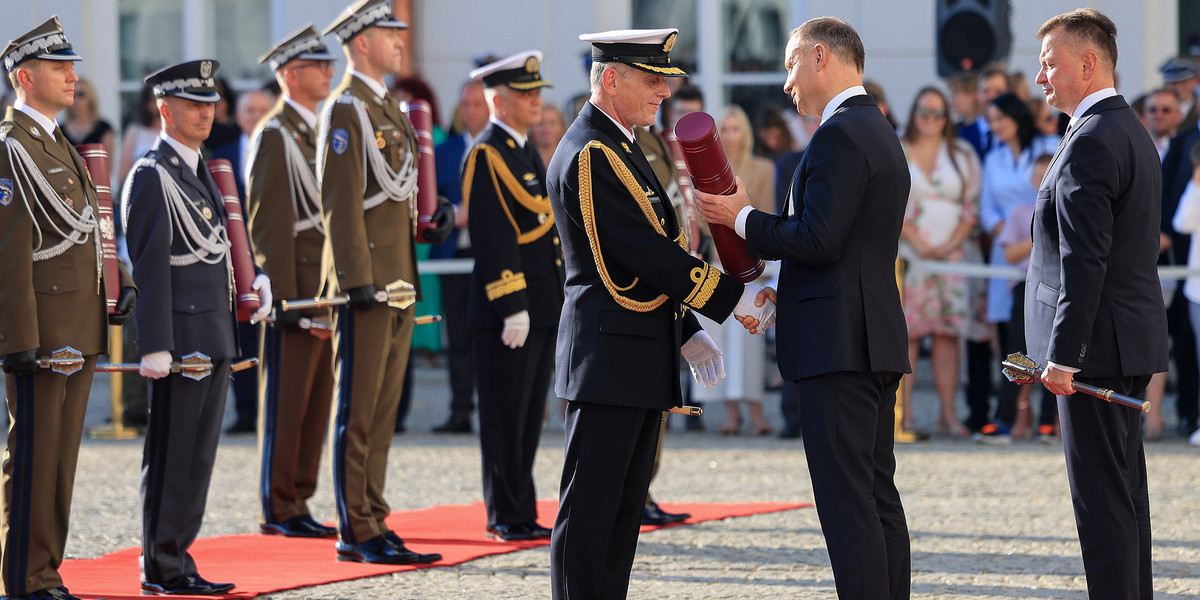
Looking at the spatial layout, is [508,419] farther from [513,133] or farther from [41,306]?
[41,306]

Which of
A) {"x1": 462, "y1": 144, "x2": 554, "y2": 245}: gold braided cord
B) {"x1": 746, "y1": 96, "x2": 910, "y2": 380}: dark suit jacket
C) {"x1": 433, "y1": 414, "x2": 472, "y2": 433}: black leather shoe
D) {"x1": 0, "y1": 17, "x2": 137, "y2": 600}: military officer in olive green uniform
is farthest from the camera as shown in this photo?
{"x1": 433, "y1": 414, "x2": 472, "y2": 433}: black leather shoe

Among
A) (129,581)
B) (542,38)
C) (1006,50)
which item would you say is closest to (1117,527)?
(129,581)

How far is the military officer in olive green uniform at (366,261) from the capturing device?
6.30 meters

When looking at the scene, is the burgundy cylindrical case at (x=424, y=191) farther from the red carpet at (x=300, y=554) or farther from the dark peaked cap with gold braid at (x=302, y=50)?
the red carpet at (x=300, y=554)

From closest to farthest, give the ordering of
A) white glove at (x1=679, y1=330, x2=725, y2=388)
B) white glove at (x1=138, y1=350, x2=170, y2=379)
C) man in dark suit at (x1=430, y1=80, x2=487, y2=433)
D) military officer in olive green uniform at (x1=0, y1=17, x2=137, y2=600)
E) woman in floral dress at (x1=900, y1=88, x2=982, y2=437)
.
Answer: white glove at (x1=679, y1=330, x2=725, y2=388) < military officer in olive green uniform at (x1=0, y1=17, x2=137, y2=600) < white glove at (x1=138, y1=350, x2=170, y2=379) < woman in floral dress at (x1=900, y1=88, x2=982, y2=437) < man in dark suit at (x1=430, y1=80, x2=487, y2=433)

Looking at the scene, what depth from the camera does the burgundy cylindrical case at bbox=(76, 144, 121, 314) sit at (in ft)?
18.5

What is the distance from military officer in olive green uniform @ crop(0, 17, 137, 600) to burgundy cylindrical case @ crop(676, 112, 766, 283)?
6.85 feet

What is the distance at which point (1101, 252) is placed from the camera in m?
4.67

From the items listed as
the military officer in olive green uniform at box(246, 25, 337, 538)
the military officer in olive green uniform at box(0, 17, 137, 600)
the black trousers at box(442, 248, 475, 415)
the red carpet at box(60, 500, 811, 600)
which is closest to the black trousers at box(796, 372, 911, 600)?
the red carpet at box(60, 500, 811, 600)

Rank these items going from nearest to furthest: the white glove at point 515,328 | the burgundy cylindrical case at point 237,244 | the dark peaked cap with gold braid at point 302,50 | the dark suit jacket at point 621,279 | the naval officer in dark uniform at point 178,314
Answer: the dark suit jacket at point 621,279
the naval officer in dark uniform at point 178,314
the burgundy cylindrical case at point 237,244
the white glove at point 515,328
the dark peaked cap with gold braid at point 302,50

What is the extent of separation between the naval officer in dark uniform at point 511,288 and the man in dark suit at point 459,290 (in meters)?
3.32

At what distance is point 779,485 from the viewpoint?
27.2 ft

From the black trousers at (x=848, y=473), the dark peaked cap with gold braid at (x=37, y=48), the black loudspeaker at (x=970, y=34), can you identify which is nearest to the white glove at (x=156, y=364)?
the dark peaked cap with gold braid at (x=37, y=48)

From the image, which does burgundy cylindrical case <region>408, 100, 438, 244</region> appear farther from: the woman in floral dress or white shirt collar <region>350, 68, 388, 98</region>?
the woman in floral dress
